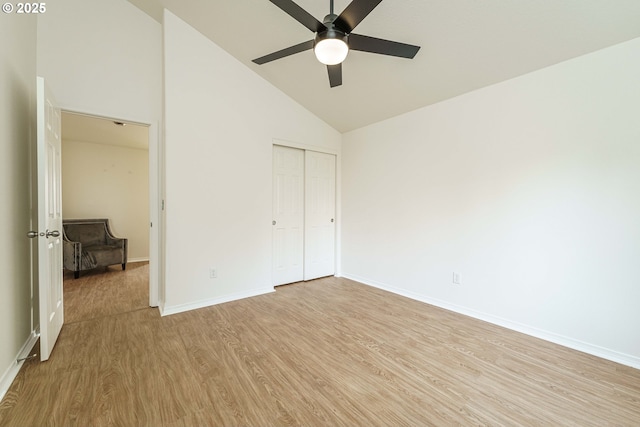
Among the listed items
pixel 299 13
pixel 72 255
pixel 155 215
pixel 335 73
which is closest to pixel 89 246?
pixel 72 255

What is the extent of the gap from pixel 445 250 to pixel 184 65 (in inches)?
144

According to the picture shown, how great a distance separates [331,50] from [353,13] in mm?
244

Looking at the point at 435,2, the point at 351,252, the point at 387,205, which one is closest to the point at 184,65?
the point at 435,2

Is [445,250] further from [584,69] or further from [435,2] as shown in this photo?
[435,2]

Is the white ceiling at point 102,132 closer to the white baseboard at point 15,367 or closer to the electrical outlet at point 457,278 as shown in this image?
the white baseboard at point 15,367

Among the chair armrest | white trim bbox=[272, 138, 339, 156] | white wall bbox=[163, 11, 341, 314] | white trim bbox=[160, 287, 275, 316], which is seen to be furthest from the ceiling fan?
the chair armrest

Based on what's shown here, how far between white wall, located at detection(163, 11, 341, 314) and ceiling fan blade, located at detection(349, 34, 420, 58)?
1.99m

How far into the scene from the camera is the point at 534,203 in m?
2.52

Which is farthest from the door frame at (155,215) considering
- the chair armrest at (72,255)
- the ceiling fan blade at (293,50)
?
the chair armrest at (72,255)

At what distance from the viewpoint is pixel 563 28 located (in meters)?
2.05

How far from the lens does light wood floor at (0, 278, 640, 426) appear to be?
153 centimetres

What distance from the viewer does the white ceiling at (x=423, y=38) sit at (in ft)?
6.57

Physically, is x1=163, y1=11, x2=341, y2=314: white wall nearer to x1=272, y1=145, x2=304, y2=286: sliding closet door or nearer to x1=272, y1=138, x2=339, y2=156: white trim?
x1=272, y1=138, x2=339, y2=156: white trim

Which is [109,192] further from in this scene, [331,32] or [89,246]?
[331,32]
